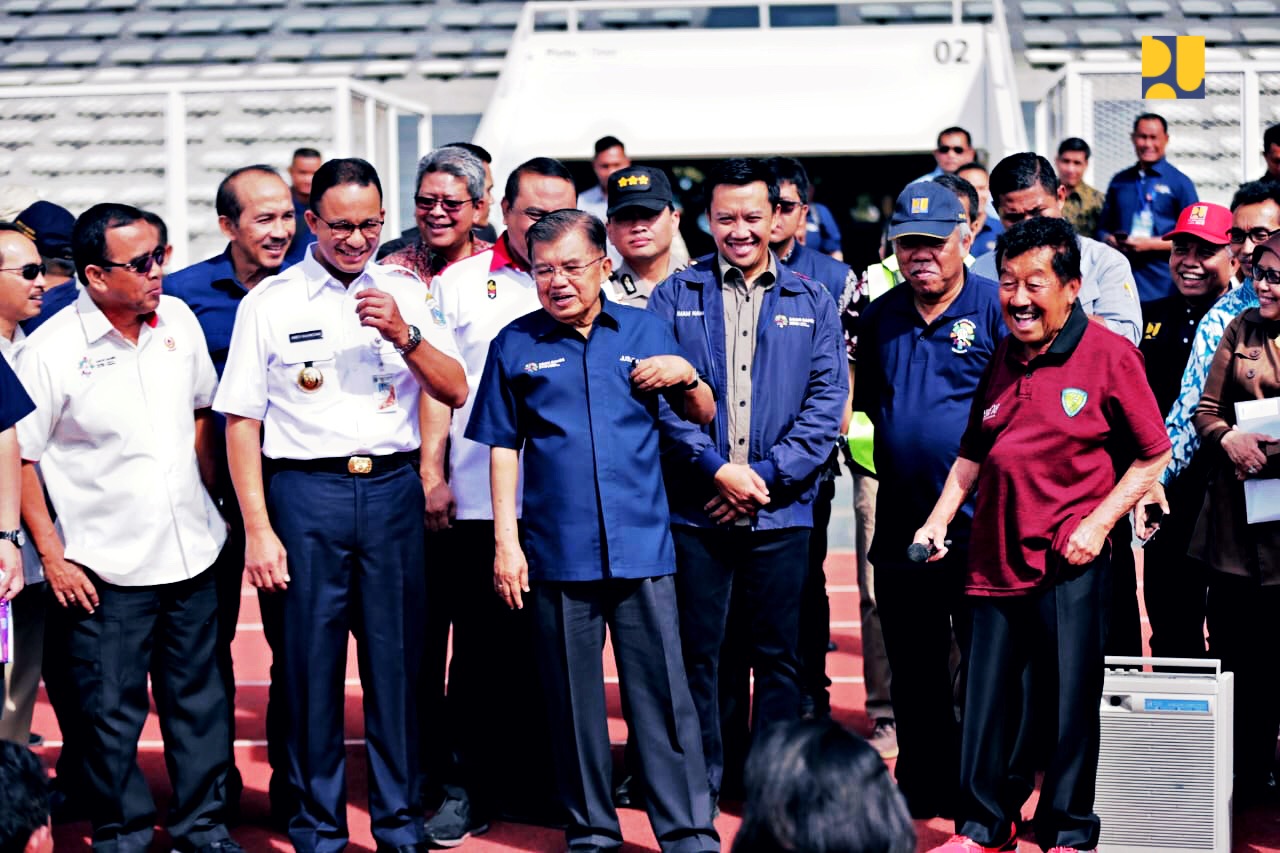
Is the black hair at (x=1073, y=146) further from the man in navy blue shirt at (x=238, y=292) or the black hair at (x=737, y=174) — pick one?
the man in navy blue shirt at (x=238, y=292)

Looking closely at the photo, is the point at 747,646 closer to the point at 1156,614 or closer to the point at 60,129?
the point at 1156,614

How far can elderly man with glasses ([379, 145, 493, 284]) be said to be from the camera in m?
5.50

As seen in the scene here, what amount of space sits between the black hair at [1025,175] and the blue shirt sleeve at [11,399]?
359 cm

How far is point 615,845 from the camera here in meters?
4.90

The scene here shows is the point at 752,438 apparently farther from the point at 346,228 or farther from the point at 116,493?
the point at 116,493

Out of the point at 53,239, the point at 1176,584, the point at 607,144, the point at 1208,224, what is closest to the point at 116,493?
the point at 53,239

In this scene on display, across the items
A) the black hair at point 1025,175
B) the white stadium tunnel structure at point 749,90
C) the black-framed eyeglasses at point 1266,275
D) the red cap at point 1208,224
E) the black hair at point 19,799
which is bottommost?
the black hair at point 19,799

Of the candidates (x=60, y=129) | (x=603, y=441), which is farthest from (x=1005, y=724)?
(x=60, y=129)

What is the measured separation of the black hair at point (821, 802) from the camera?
2529mm

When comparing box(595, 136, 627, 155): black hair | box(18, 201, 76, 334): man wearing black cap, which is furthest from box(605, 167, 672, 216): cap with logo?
box(595, 136, 627, 155): black hair

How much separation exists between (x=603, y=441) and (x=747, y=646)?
0.97 m

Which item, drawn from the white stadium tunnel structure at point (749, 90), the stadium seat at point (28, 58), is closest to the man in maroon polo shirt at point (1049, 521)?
the white stadium tunnel structure at point (749, 90)

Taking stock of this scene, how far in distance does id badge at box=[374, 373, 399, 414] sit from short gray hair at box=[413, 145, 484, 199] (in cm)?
88

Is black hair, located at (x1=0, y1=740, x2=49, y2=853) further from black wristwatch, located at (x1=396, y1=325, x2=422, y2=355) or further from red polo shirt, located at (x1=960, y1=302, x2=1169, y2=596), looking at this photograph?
red polo shirt, located at (x1=960, y1=302, x2=1169, y2=596)
